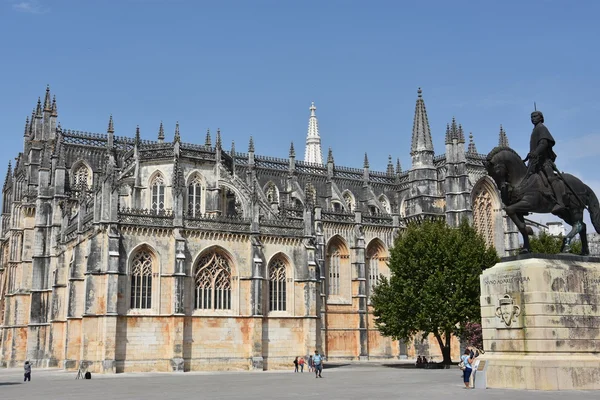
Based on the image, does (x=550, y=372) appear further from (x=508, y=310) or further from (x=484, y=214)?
(x=484, y=214)

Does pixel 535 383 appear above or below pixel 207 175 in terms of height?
below

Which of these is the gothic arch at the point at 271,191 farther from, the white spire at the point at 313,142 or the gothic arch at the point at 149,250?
the white spire at the point at 313,142

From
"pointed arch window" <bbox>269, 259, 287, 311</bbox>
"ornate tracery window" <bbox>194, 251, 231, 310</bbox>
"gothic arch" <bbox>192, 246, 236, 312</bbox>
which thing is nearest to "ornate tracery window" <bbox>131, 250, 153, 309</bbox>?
"gothic arch" <bbox>192, 246, 236, 312</bbox>

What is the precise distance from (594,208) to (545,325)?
14.8ft

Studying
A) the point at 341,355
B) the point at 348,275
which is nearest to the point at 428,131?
the point at 348,275

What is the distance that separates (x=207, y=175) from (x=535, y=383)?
37.5 metres

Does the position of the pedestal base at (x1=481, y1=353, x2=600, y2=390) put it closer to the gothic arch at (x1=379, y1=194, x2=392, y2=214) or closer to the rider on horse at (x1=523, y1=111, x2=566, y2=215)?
the rider on horse at (x1=523, y1=111, x2=566, y2=215)

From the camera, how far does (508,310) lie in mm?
19719

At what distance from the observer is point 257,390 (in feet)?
80.7

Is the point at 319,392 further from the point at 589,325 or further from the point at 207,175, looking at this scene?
the point at 207,175

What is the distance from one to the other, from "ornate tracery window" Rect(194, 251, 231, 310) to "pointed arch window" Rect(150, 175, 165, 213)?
35.7ft

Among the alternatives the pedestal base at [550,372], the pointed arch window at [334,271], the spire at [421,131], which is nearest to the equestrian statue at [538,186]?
the pedestal base at [550,372]

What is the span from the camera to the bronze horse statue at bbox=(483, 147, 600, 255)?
806 inches

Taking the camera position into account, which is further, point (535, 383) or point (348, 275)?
point (348, 275)
